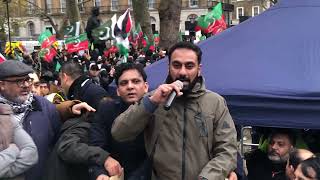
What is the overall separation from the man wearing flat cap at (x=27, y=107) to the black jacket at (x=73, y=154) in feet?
0.42

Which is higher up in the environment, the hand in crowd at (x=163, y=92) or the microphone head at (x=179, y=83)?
the microphone head at (x=179, y=83)

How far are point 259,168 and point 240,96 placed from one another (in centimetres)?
67

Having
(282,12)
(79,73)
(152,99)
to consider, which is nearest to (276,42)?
(282,12)

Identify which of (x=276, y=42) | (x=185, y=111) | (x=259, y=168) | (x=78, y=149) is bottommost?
(x=259, y=168)

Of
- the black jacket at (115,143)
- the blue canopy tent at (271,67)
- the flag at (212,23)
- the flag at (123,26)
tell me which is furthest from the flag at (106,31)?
the black jacket at (115,143)

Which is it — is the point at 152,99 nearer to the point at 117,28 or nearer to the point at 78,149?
the point at 78,149

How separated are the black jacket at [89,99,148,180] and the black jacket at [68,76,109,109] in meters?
1.44

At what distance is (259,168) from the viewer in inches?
168

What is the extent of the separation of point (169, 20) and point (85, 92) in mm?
9788

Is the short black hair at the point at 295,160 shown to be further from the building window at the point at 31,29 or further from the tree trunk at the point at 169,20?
the building window at the point at 31,29

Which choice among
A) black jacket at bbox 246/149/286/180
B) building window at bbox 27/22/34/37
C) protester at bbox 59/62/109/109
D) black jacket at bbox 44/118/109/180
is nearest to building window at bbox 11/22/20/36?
building window at bbox 27/22/34/37

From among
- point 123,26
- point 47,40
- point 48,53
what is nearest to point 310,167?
point 123,26

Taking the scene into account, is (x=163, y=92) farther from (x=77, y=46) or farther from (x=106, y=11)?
(x=106, y=11)

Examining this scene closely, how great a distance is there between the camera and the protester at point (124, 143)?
3066 millimetres
